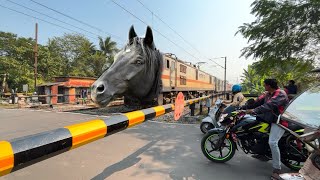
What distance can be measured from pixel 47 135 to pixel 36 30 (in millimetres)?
31216

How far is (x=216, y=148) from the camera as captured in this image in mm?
4746

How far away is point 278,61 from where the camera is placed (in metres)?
10.5

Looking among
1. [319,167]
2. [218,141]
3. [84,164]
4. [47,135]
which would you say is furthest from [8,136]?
[319,167]

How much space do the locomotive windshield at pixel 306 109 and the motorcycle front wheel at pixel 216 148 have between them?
5.56ft

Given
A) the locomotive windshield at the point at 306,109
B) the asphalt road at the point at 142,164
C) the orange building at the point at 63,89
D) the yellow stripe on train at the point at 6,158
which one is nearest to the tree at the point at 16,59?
the orange building at the point at 63,89

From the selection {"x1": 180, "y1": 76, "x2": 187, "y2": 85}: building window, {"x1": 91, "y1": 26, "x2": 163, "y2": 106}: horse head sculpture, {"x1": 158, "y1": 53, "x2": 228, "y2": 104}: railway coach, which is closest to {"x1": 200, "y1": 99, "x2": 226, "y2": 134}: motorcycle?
{"x1": 91, "y1": 26, "x2": 163, "y2": 106}: horse head sculpture

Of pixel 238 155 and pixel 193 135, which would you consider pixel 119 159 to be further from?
pixel 193 135

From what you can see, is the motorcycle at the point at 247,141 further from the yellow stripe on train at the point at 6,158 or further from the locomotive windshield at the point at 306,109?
the yellow stripe on train at the point at 6,158

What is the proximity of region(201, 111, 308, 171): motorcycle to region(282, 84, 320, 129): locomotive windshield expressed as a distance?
47.6 inches

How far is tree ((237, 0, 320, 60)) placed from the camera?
9523mm

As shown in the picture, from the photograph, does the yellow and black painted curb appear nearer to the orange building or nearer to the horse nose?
the horse nose

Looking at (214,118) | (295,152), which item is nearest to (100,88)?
(295,152)

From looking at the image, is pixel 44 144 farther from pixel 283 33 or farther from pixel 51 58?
pixel 51 58

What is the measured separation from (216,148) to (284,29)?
726cm
